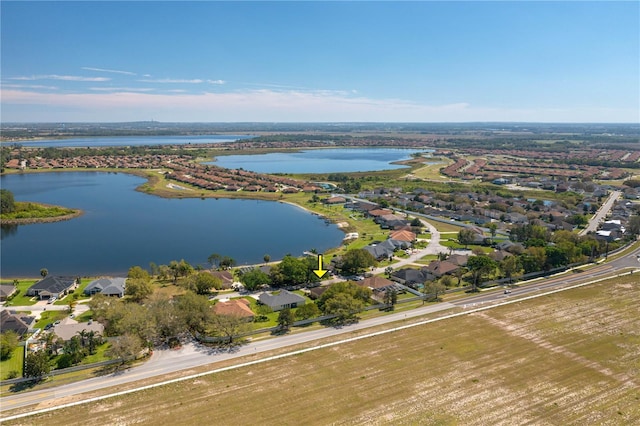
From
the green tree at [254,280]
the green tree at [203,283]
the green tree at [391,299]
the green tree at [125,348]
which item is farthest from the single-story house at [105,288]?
the green tree at [391,299]

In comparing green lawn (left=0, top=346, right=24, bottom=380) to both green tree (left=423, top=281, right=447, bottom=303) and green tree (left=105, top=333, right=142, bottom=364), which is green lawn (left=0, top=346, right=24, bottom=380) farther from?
green tree (left=423, top=281, right=447, bottom=303)

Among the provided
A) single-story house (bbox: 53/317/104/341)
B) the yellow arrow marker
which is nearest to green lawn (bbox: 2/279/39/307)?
single-story house (bbox: 53/317/104/341)

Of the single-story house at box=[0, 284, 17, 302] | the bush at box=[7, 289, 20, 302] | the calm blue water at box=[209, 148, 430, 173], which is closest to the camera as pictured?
the single-story house at box=[0, 284, 17, 302]

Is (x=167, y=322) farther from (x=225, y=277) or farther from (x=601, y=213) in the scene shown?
(x=601, y=213)

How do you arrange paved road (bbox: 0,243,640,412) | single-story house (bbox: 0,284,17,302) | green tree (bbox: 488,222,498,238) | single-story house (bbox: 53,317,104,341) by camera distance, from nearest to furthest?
paved road (bbox: 0,243,640,412) < single-story house (bbox: 53,317,104,341) < single-story house (bbox: 0,284,17,302) < green tree (bbox: 488,222,498,238)

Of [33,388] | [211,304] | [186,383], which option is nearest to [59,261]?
[211,304]

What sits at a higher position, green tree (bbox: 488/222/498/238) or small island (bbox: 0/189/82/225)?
small island (bbox: 0/189/82/225)

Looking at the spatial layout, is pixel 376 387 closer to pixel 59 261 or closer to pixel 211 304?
pixel 211 304

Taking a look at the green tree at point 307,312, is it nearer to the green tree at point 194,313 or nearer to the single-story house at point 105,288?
the green tree at point 194,313
